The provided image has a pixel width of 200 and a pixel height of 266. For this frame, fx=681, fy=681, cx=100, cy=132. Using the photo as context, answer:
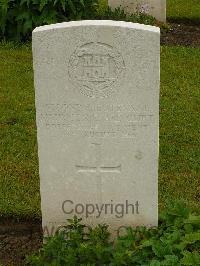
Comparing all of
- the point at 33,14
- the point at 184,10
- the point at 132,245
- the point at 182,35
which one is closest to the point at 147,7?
the point at 182,35

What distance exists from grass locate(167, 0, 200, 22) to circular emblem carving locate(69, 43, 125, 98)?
6.84 m

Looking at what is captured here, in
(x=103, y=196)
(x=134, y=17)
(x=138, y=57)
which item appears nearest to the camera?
(x=138, y=57)

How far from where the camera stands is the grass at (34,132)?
4992mm

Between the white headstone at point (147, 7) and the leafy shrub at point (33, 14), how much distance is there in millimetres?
1153

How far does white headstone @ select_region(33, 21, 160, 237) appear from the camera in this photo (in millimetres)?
A: 3768

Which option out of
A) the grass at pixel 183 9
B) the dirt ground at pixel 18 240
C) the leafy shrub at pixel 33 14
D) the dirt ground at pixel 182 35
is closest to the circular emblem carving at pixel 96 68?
the dirt ground at pixel 18 240

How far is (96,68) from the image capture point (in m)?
3.82

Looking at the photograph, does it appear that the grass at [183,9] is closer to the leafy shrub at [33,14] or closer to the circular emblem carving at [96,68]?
the leafy shrub at [33,14]

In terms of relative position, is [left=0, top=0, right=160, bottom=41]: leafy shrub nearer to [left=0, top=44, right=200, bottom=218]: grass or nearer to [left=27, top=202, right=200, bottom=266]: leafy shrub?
[left=0, top=44, right=200, bottom=218]: grass

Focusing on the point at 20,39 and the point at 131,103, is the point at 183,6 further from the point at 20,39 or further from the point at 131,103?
the point at 131,103

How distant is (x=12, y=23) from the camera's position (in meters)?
8.55

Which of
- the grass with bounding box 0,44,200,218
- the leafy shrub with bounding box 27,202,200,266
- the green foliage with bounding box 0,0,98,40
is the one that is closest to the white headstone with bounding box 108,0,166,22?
the green foliage with bounding box 0,0,98,40

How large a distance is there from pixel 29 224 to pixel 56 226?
496 millimetres

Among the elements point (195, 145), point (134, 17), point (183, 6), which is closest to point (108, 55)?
point (195, 145)
